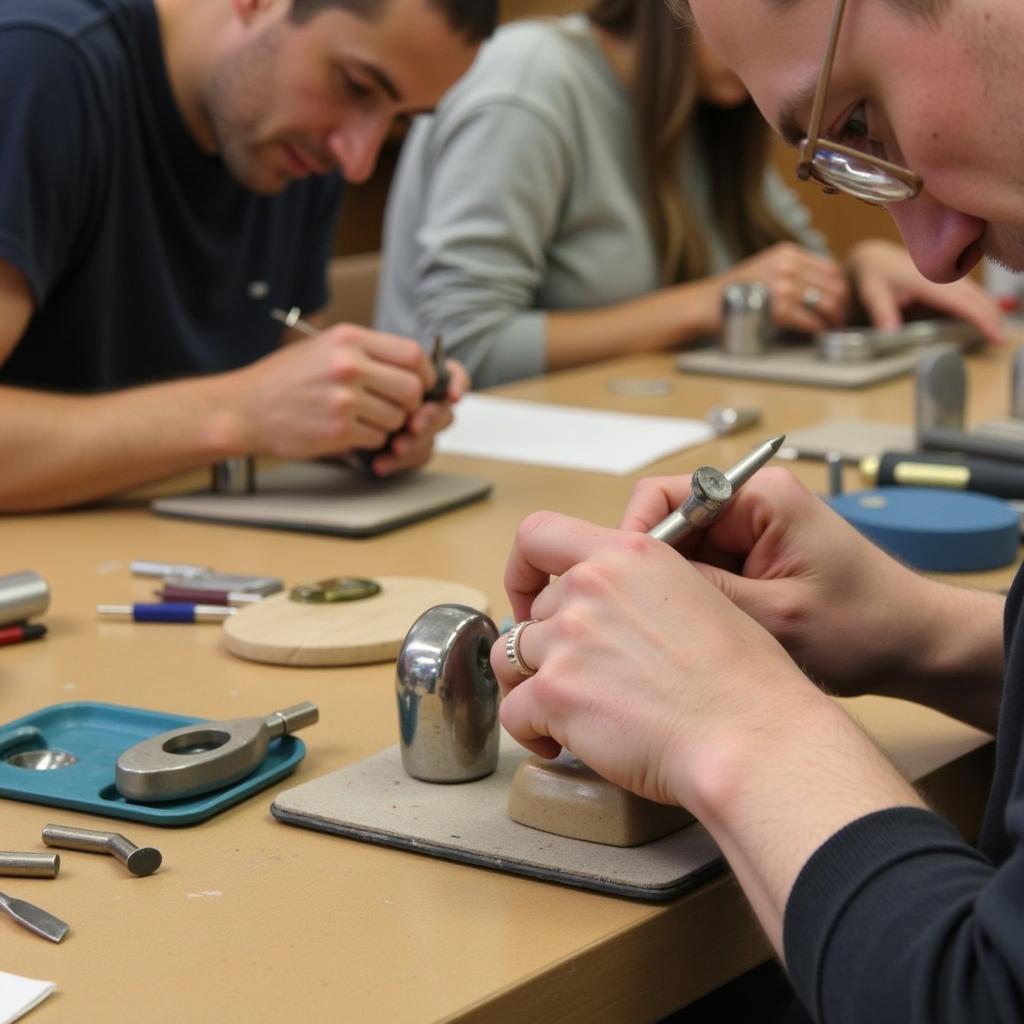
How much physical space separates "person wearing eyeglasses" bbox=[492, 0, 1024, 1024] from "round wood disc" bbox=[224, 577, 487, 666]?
0.62 feet

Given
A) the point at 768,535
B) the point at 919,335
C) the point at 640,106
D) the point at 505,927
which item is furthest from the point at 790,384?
the point at 505,927

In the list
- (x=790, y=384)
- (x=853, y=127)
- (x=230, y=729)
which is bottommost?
(x=790, y=384)

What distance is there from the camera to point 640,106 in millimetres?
2680

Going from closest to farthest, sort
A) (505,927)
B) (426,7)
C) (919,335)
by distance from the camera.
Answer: (505,927) < (426,7) < (919,335)

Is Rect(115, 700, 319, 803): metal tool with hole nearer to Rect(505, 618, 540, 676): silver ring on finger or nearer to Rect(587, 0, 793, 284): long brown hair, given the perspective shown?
Rect(505, 618, 540, 676): silver ring on finger

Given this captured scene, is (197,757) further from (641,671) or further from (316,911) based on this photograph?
(641,671)

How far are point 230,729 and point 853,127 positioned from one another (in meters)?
0.49

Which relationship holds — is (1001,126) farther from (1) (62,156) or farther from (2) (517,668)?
(1) (62,156)

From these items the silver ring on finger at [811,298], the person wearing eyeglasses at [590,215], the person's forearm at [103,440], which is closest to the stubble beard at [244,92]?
the person's forearm at [103,440]

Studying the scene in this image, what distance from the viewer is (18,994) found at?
0.70 metres

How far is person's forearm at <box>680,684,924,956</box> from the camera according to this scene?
73 cm

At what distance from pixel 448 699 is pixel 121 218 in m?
1.12

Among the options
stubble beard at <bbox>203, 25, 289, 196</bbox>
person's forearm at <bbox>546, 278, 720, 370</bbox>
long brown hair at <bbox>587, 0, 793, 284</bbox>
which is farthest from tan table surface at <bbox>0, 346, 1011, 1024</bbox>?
long brown hair at <bbox>587, 0, 793, 284</bbox>

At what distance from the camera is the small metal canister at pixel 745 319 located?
2.33m
